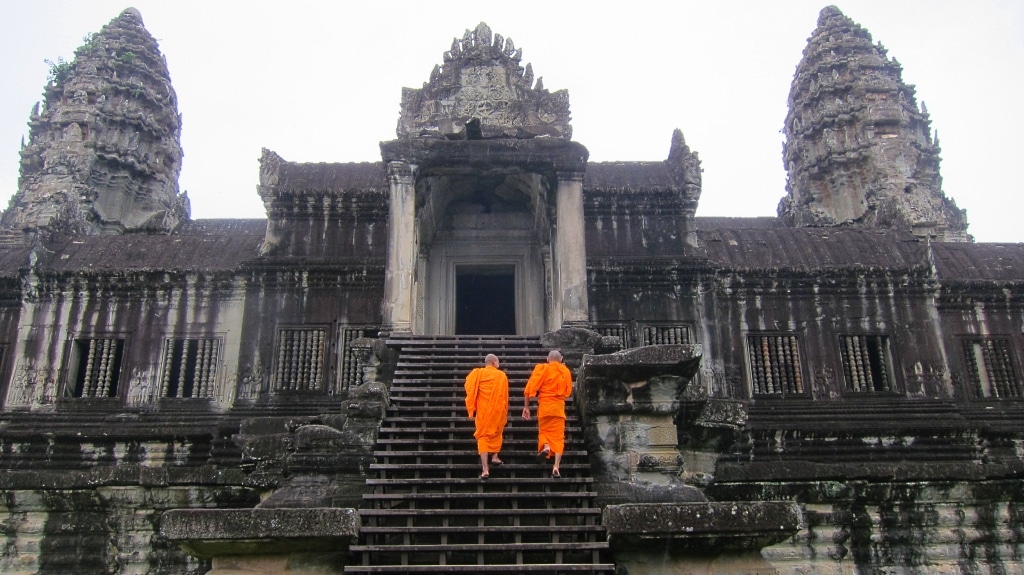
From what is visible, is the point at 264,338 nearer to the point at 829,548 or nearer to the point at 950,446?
the point at 829,548

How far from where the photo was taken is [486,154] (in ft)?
45.6

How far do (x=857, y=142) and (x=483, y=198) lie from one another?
19.3 metres

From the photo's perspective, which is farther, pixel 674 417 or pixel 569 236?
pixel 569 236

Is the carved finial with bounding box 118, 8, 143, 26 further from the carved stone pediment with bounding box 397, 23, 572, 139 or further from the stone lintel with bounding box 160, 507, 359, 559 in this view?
the stone lintel with bounding box 160, 507, 359, 559

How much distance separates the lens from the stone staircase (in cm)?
812

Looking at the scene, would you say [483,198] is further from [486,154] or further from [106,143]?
[106,143]

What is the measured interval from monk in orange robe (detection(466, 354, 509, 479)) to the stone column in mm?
4036

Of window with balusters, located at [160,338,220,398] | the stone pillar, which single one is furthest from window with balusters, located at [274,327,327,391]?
the stone pillar

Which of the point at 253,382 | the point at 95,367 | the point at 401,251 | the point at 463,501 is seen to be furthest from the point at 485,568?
the point at 95,367

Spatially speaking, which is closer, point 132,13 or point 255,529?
point 255,529

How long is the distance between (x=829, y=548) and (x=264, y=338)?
10573 mm

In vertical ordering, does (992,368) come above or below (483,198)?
below

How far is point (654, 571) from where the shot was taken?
8.17 metres

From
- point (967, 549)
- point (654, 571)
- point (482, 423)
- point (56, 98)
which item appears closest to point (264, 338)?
point (482, 423)
